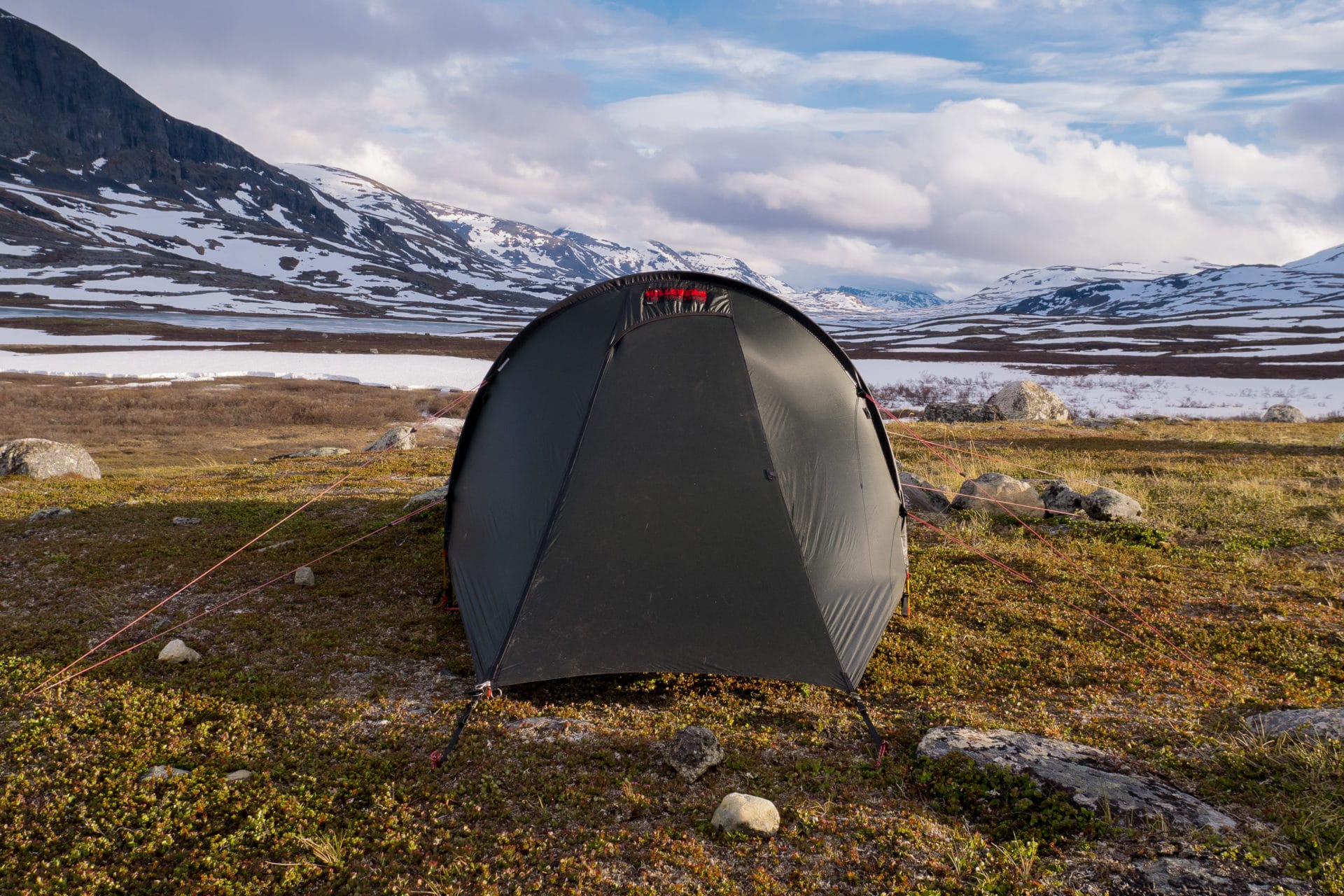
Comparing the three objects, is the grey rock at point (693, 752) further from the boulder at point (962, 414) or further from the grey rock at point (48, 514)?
the boulder at point (962, 414)

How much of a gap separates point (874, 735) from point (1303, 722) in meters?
3.23

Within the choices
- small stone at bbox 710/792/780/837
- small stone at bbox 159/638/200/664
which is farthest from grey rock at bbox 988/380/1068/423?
small stone at bbox 159/638/200/664

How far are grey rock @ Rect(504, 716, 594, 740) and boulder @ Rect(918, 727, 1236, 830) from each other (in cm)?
269

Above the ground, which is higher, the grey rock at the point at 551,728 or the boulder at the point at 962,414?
the boulder at the point at 962,414

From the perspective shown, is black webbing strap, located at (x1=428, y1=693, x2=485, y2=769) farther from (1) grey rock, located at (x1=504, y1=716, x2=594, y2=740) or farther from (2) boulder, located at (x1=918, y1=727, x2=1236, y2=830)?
(2) boulder, located at (x1=918, y1=727, x2=1236, y2=830)

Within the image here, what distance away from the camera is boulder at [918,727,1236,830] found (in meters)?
4.43

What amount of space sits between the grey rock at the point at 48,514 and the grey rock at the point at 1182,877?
50.2ft

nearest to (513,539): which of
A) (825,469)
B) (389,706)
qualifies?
(389,706)

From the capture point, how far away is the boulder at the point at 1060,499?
39.3 feet

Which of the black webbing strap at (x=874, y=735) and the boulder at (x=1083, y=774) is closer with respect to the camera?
the boulder at (x=1083, y=774)

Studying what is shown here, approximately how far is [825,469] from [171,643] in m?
6.78

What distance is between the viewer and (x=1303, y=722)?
5.34 m

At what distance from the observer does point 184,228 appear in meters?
178

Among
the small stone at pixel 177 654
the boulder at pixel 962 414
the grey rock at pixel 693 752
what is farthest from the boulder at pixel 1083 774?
the boulder at pixel 962 414
